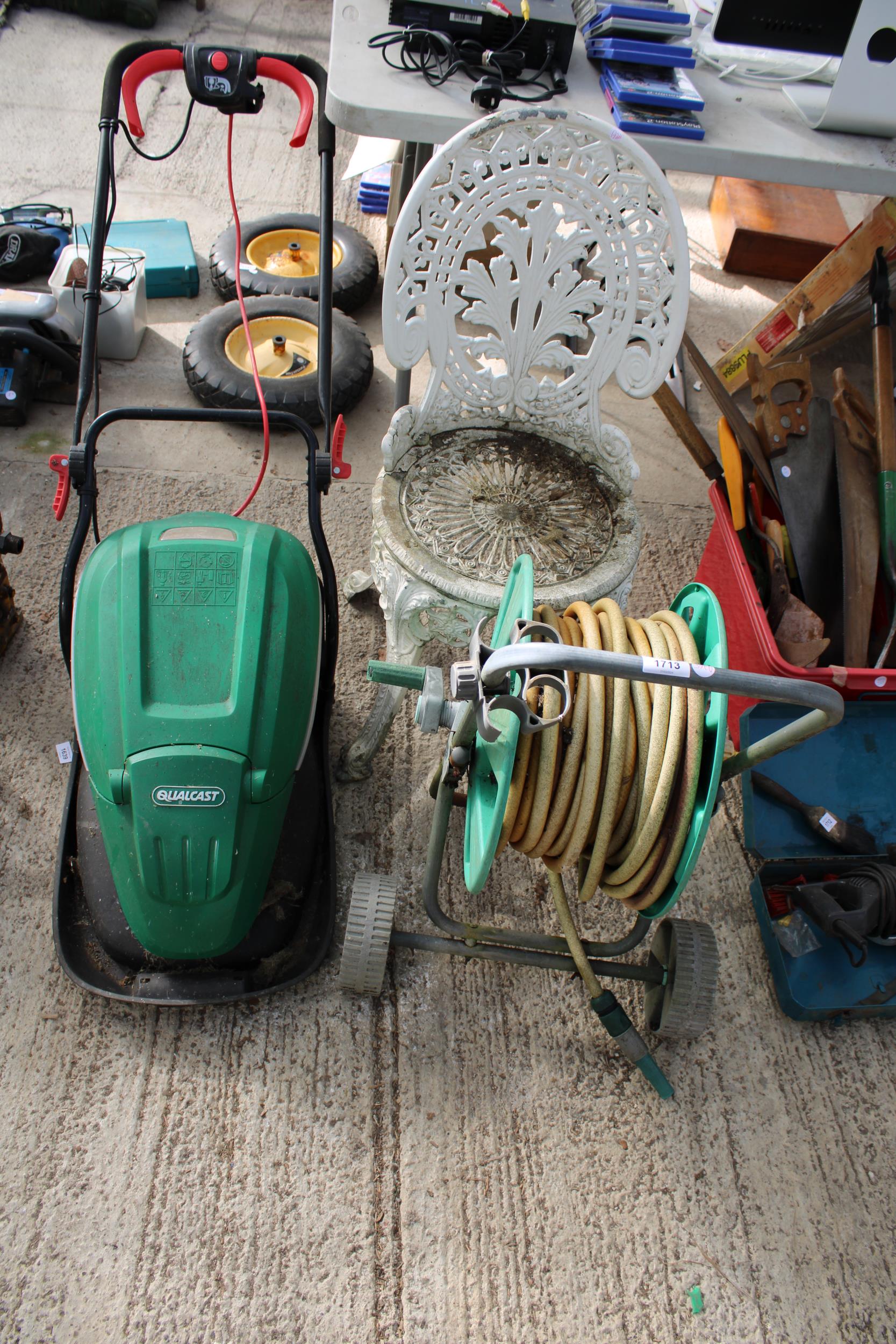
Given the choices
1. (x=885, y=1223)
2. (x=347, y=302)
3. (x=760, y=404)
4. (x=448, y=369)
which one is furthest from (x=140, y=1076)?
(x=347, y=302)

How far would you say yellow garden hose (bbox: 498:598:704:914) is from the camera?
149 centimetres

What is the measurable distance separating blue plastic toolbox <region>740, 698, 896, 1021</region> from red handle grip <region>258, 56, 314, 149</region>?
69.2 inches

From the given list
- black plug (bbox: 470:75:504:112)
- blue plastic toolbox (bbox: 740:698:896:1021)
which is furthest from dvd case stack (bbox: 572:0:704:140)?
blue plastic toolbox (bbox: 740:698:896:1021)

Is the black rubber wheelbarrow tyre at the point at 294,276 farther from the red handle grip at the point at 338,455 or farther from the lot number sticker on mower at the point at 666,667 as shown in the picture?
the lot number sticker on mower at the point at 666,667

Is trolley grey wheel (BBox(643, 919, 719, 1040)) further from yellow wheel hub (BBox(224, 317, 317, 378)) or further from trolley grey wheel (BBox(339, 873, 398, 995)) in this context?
yellow wheel hub (BBox(224, 317, 317, 378))

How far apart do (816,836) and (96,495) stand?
1.90 metres

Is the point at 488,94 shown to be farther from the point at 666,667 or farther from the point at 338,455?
the point at 666,667

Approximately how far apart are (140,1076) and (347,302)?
9.52 ft

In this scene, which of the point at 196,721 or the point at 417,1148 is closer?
the point at 196,721

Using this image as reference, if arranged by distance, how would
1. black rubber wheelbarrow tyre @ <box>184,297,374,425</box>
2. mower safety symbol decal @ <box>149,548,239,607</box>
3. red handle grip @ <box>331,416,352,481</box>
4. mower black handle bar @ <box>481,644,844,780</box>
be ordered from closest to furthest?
mower black handle bar @ <box>481,644,844,780</box>
mower safety symbol decal @ <box>149,548,239,607</box>
red handle grip @ <box>331,416,352,481</box>
black rubber wheelbarrow tyre @ <box>184,297,374,425</box>

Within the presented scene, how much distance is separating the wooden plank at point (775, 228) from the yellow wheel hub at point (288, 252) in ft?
5.96

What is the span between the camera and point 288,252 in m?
3.61

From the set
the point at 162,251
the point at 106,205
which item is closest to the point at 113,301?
the point at 162,251

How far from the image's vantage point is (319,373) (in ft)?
7.04
